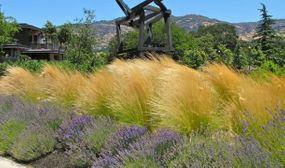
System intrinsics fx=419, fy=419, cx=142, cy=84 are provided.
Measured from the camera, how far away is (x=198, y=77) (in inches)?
214

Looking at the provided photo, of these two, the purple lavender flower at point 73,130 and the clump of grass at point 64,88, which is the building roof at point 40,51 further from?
the purple lavender flower at point 73,130

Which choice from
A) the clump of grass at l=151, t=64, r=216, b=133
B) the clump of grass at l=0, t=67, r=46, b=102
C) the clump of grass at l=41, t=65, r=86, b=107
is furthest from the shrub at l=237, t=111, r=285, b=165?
the clump of grass at l=0, t=67, r=46, b=102

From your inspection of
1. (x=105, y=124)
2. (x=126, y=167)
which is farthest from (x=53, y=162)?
(x=126, y=167)

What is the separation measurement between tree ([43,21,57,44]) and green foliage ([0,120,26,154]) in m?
73.5

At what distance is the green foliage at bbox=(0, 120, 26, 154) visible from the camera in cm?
604

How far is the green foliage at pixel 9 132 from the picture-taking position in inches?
238

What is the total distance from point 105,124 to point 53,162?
32.6 inches

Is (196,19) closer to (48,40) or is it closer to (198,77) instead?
(48,40)

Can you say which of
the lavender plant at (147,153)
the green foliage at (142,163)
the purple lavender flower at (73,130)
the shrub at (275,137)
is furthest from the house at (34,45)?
the shrub at (275,137)

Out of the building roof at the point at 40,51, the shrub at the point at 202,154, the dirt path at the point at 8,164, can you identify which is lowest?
the building roof at the point at 40,51

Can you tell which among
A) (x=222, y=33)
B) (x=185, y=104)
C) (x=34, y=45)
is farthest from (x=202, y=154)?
(x=222, y=33)

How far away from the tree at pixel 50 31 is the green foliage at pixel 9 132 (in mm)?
73459

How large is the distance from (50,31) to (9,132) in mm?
78530

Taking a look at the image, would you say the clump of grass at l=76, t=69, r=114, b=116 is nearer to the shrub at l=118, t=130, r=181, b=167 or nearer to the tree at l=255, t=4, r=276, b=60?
the shrub at l=118, t=130, r=181, b=167
